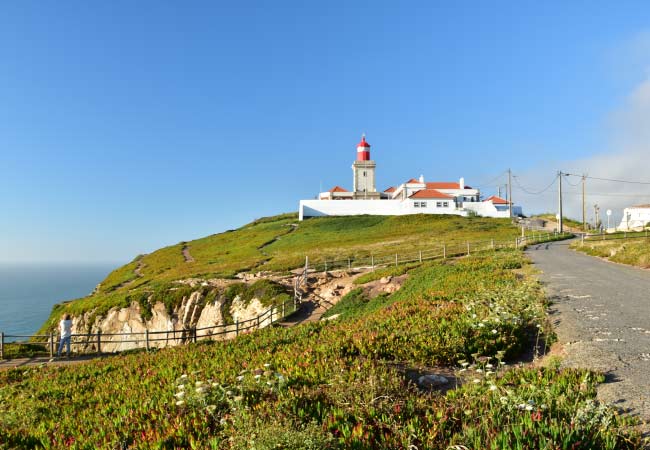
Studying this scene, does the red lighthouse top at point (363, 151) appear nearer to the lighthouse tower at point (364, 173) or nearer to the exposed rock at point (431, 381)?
the lighthouse tower at point (364, 173)

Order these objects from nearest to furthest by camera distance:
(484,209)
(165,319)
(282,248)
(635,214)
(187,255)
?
(165,319), (282,248), (187,255), (484,209), (635,214)

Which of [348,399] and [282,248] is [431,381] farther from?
[282,248]

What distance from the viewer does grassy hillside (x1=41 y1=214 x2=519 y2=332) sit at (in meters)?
40.7

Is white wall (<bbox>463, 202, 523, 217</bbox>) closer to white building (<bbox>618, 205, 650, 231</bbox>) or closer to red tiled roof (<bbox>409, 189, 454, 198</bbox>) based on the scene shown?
red tiled roof (<bbox>409, 189, 454, 198</bbox>)

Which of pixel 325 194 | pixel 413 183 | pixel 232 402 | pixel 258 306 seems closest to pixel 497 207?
pixel 413 183

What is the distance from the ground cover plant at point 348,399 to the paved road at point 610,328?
52 centimetres

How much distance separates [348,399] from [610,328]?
7.76 meters

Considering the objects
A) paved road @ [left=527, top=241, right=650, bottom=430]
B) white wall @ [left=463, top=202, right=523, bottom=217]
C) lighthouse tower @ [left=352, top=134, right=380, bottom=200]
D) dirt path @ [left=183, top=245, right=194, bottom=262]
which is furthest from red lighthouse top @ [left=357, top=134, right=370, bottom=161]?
paved road @ [left=527, top=241, right=650, bottom=430]

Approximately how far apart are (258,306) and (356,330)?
19439mm

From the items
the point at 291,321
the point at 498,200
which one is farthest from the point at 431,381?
the point at 498,200

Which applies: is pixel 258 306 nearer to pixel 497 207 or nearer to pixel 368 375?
pixel 368 375

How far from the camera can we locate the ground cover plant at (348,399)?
4496mm

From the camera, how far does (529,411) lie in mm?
4922

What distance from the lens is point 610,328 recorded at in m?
9.84
